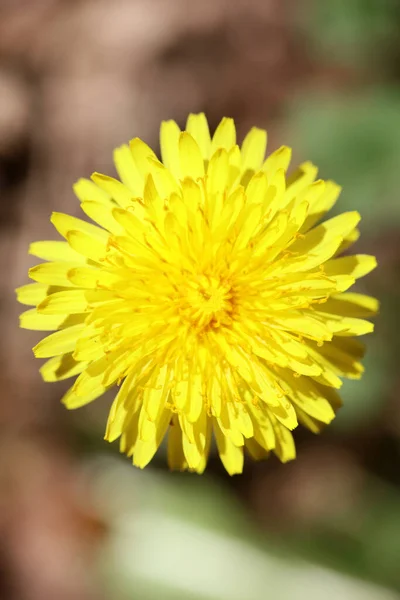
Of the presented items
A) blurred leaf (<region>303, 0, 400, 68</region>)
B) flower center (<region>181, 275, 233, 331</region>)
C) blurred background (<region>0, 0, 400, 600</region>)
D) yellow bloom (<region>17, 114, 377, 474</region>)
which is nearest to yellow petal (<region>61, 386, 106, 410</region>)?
yellow bloom (<region>17, 114, 377, 474</region>)

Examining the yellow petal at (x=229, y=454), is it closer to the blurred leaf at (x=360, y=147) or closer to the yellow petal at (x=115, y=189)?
the yellow petal at (x=115, y=189)

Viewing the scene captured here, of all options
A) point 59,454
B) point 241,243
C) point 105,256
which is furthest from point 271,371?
point 59,454

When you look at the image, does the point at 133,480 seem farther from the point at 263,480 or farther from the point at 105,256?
the point at 105,256

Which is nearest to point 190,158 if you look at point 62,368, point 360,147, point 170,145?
point 170,145

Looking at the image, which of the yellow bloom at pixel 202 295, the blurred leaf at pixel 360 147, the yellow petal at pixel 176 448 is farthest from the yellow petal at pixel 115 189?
the blurred leaf at pixel 360 147

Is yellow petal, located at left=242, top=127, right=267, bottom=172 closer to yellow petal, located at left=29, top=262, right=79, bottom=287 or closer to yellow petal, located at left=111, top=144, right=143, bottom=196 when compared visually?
yellow petal, located at left=111, top=144, right=143, bottom=196

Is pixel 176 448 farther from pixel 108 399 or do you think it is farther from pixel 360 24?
pixel 360 24
